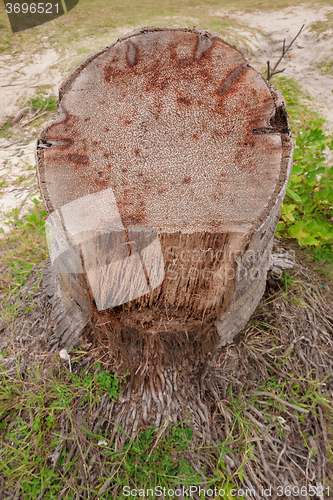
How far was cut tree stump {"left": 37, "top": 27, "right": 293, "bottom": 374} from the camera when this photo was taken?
1.15 meters

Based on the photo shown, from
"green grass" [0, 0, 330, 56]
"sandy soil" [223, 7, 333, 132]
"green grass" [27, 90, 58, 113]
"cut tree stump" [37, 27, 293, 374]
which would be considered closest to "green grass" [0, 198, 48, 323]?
"cut tree stump" [37, 27, 293, 374]

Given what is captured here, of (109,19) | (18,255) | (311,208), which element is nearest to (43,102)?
(18,255)

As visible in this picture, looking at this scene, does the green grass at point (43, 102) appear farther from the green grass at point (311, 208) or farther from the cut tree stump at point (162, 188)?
the green grass at point (311, 208)

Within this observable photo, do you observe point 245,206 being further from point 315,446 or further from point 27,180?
point 27,180

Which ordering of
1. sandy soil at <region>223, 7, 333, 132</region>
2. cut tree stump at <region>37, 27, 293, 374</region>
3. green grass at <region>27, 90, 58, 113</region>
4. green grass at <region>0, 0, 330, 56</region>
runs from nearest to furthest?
cut tree stump at <region>37, 27, 293, 374</region>
green grass at <region>27, 90, 58, 113</region>
sandy soil at <region>223, 7, 333, 132</region>
green grass at <region>0, 0, 330, 56</region>

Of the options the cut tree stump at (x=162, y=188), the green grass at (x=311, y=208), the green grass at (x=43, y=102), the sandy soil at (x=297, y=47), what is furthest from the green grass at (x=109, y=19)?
the cut tree stump at (x=162, y=188)

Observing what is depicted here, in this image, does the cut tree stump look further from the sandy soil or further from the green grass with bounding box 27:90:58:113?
Result: the sandy soil

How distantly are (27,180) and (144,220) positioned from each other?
2.86 meters

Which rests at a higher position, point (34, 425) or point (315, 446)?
point (34, 425)

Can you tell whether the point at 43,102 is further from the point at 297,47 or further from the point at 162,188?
the point at 297,47

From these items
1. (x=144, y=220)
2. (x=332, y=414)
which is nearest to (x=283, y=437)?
(x=332, y=414)

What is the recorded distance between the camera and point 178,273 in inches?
50.7

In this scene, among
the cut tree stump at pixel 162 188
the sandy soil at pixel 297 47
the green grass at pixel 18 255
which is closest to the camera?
the cut tree stump at pixel 162 188

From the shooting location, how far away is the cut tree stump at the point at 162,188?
115 centimetres
